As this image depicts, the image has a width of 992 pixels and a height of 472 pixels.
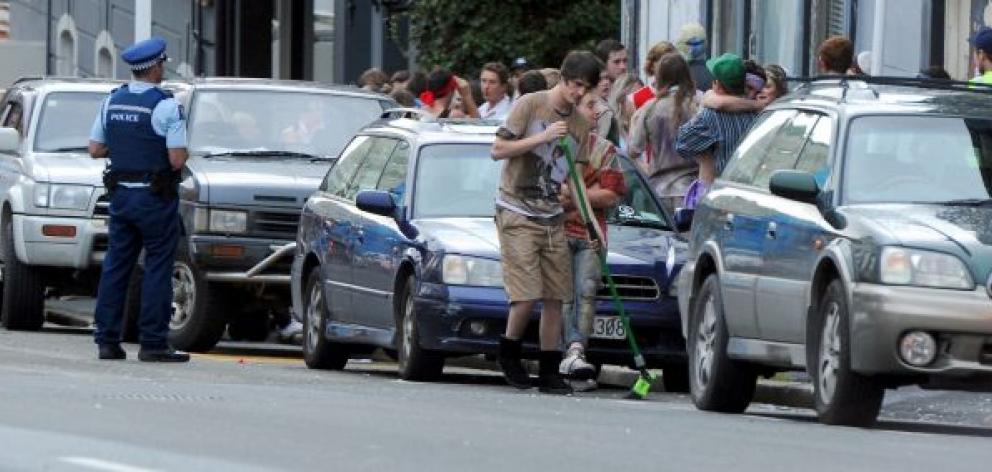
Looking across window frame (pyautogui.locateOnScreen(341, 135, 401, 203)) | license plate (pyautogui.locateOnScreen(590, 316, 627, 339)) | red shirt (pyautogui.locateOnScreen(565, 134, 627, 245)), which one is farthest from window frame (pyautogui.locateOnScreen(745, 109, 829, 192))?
window frame (pyautogui.locateOnScreen(341, 135, 401, 203))

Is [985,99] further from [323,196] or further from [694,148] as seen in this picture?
[323,196]

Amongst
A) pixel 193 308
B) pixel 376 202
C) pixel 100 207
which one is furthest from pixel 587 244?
pixel 100 207

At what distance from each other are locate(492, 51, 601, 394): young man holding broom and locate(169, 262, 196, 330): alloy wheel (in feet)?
15.6

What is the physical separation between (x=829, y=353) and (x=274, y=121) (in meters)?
8.75

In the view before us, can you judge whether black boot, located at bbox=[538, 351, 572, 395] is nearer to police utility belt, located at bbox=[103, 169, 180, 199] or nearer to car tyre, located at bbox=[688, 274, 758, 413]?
car tyre, located at bbox=[688, 274, 758, 413]

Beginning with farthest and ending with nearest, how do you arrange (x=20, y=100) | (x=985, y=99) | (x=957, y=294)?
(x=20, y=100)
(x=985, y=99)
(x=957, y=294)

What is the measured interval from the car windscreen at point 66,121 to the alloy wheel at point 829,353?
10.9 meters

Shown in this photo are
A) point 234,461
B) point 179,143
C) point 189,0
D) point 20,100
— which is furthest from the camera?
point 189,0

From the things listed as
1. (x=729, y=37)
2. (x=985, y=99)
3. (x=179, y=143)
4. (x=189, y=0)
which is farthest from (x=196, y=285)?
(x=189, y=0)

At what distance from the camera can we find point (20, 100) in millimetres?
24453

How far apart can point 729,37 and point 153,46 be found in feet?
40.4

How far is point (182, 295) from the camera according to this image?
21.2 m

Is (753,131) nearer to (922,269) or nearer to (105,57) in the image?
(922,269)

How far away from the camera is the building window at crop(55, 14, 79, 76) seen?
53.4 meters
